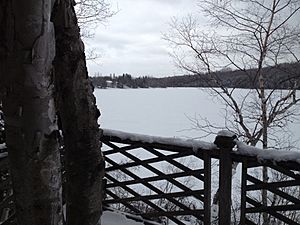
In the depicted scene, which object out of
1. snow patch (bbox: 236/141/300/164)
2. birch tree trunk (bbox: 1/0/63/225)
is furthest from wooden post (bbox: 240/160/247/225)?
birch tree trunk (bbox: 1/0/63/225)

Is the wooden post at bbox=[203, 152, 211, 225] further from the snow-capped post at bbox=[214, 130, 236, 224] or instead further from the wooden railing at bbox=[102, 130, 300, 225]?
the snow-capped post at bbox=[214, 130, 236, 224]

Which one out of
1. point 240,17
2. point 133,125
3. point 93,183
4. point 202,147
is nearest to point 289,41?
point 240,17

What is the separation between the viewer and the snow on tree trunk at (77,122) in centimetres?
142

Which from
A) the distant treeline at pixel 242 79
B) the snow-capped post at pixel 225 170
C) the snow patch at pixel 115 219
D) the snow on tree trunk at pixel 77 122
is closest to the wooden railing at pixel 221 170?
the snow-capped post at pixel 225 170

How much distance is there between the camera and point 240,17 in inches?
333

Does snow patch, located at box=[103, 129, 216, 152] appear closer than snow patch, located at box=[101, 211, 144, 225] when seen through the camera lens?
Yes

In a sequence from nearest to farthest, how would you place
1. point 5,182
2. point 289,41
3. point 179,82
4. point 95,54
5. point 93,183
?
1. point 93,183
2. point 5,182
3. point 289,41
4. point 95,54
5. point 179,82

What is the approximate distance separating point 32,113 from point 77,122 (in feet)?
1.18

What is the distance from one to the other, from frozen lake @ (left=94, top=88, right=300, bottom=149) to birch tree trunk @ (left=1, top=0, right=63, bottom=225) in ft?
12.8

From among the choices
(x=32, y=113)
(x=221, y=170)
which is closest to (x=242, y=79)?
(x=221, y=170)

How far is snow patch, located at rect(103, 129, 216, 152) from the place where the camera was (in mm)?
3007

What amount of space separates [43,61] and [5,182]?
224 cm

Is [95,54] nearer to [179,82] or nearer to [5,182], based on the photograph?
[179,82]

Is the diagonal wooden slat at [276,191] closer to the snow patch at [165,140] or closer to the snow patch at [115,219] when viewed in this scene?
the snow patch at [165,140]
